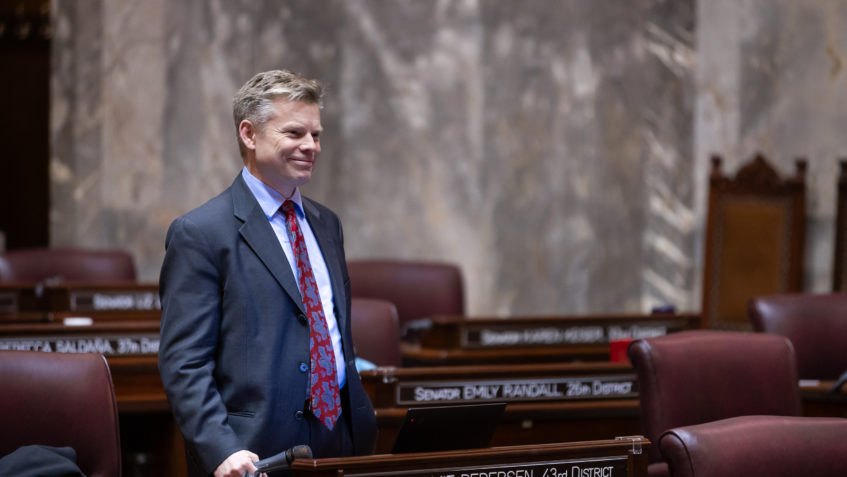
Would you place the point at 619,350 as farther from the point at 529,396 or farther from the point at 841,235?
the point at 841,235

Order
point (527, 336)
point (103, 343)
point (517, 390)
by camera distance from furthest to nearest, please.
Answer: point (527, 336) < point (103, 343) < point (517, 390)

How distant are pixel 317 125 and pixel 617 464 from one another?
3.27ft

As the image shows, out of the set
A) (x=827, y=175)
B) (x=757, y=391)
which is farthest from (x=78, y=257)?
(x=827, y=175)

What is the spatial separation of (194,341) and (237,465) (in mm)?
274

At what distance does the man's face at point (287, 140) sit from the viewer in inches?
95.2

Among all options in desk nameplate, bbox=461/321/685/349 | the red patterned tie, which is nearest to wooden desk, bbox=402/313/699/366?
desk nameplate, bbox=461/321/685/349

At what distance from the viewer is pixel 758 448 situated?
8.06 feet

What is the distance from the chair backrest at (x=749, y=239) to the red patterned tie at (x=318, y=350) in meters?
4.57

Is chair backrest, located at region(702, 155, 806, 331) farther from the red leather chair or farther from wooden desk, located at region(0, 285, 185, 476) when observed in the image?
wooden desk, located at region(0, 285, 185, 476)

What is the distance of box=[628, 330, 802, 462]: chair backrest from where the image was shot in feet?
10.8

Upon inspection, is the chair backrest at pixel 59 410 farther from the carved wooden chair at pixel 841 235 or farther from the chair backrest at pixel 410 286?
the carved wooden chair at pixel 841 235

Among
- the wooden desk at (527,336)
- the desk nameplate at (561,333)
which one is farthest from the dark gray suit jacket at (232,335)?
the desk nameplate at (561,333)

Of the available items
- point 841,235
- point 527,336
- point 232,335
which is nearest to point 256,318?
point 232,335

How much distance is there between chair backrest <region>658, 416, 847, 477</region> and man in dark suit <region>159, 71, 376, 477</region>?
0.72 m
